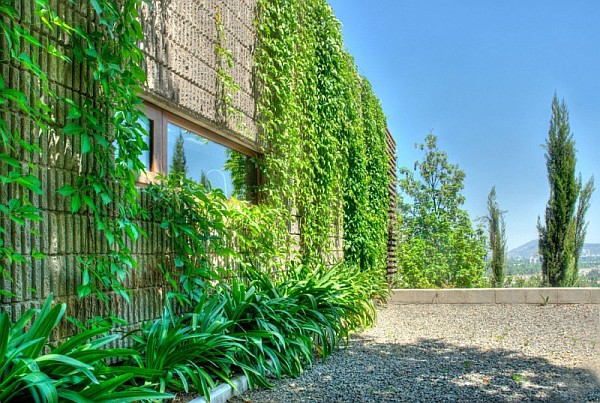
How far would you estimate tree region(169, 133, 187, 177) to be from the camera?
413cm

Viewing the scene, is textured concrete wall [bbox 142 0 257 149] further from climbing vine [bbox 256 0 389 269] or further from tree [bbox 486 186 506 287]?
tree [bbox 486 186 506 287]

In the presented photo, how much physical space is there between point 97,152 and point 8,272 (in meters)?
0.82

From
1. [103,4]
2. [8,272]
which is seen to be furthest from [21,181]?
[103,4]

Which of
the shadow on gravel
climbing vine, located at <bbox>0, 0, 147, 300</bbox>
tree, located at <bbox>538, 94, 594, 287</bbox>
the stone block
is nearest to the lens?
climbing vine, located at <bbox>0, 0, 147, 300</bbox>

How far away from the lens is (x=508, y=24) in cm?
1151

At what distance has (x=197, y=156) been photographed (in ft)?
14.7

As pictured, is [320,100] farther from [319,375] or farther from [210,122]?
[319,375]

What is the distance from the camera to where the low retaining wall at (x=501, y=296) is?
8.58m

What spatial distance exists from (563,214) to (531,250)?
4.44 ft

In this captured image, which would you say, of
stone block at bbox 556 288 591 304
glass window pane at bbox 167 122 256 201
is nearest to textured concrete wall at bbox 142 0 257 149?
glass window pane at bbox 167 122 256 201

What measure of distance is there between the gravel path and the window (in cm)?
176

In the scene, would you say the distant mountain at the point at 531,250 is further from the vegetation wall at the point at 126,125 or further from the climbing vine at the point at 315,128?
the vegetation wall at the point at 126,125

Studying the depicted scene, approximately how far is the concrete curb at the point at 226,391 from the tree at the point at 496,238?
38.6 ft

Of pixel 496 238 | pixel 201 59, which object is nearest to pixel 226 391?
pixel 201 59
